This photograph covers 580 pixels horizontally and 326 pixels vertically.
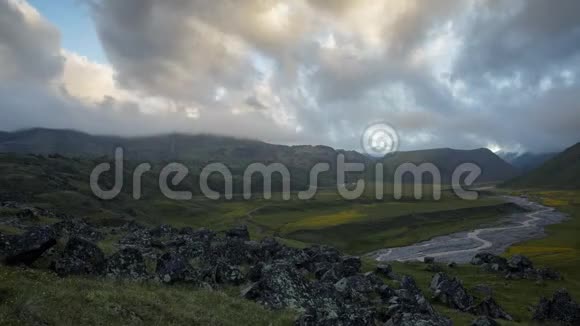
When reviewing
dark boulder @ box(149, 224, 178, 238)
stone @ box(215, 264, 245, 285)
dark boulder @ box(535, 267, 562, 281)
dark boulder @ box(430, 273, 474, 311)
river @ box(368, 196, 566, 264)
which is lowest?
river @ box(368, 196, 566, 264)

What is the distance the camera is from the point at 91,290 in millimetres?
20609

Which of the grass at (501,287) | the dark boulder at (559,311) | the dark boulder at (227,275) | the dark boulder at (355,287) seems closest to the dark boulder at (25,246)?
the dark boulder at (227,275)

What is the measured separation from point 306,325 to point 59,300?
1171cm

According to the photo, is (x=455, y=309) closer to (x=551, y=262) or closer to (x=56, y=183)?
(x=551, y=262)

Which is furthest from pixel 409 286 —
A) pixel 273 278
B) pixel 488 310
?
pixel 273 278

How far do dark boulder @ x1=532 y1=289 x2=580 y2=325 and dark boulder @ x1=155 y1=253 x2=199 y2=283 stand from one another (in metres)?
40.9

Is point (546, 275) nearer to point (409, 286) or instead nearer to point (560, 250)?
point (409, 286)

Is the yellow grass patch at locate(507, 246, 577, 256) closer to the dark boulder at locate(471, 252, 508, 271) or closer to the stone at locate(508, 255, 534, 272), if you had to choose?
the dark boulder at locate(471, 252, 508, 271)

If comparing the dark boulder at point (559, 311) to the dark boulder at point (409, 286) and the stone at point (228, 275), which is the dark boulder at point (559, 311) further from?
the stone at point (228, 275)

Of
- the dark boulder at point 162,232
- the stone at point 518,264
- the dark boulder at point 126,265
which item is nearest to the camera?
the dark boulder at point 126,265

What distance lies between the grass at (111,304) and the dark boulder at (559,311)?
3779cm

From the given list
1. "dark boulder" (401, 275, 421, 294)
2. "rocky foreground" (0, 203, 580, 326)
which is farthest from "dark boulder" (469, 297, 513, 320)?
"dark boulder" (401, 275, 421, 294)

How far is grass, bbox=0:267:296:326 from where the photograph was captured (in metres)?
16.7

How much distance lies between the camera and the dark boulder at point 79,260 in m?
24.1
